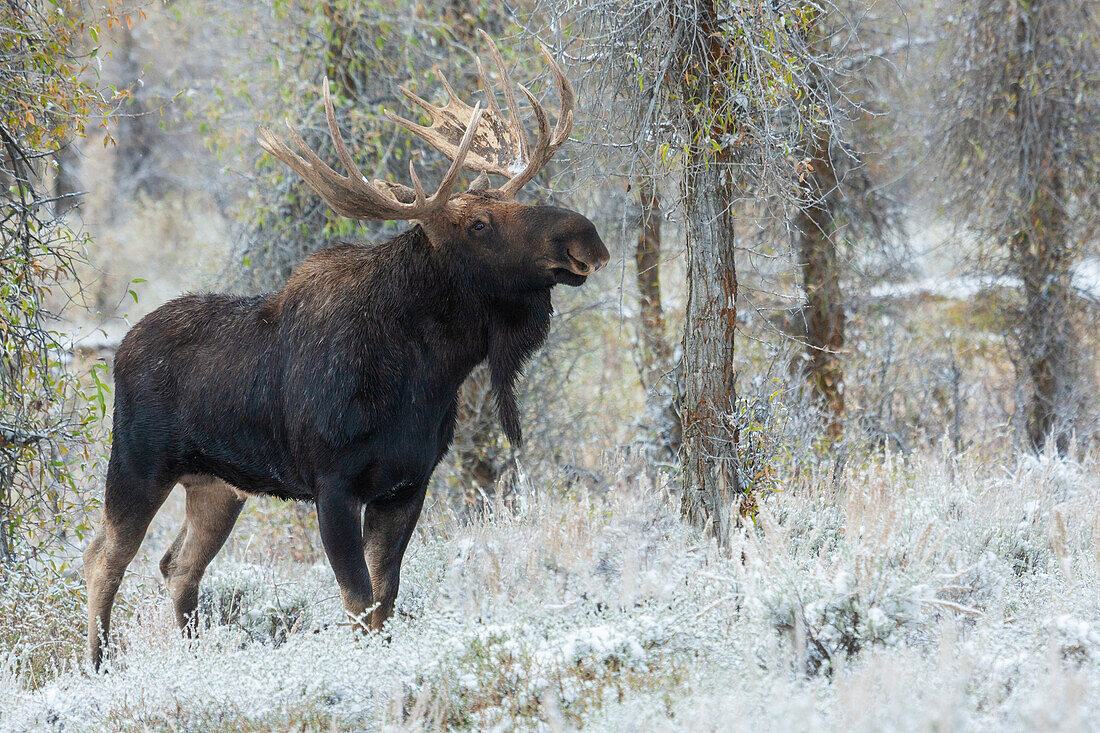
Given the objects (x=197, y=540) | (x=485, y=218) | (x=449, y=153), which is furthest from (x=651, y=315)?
(x=197, y=540)

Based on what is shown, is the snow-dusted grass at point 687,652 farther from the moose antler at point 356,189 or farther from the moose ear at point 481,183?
the moose ear at point 481,183

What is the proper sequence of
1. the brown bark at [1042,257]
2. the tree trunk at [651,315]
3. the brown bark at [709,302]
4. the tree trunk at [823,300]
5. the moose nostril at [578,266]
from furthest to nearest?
the tree trunk at [651,315] < the tree trunk at [823,300] < the brown bark at [1042,257] < the brown bark at [709,302] < the moose nostril at [578,266]

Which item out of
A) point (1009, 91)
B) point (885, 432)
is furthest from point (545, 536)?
point (1009, 91)

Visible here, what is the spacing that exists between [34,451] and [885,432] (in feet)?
20.1

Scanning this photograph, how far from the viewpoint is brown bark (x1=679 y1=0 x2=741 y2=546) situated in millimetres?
4973

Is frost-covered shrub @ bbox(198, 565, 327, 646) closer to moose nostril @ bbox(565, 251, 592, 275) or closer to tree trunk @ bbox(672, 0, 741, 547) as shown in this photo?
tree trunk @ bbox(672, 0, 741, 547)

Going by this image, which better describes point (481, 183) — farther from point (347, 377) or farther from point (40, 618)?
point (40, 618)

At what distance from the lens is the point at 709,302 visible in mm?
5141

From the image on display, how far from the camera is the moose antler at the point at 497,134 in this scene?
470cm

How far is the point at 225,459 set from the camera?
463 centimetres

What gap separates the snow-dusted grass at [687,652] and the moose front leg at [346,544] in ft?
0.56

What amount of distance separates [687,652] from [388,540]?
1442 mm

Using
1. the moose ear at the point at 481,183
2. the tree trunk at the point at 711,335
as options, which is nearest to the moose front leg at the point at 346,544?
the moose ear at the point at 481,183

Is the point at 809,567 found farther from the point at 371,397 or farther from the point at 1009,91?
the point at 1009,91
